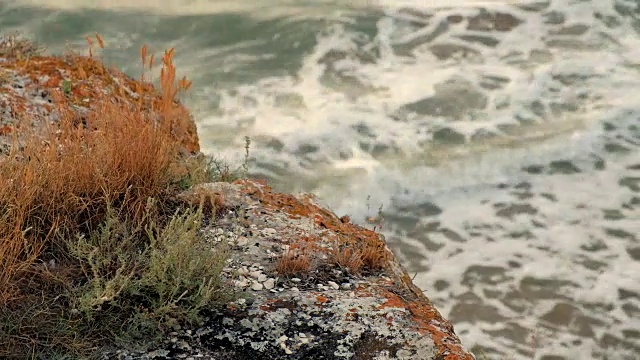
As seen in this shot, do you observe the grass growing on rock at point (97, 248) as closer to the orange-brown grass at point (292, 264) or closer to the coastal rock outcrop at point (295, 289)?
the coastal rock outcrop at point (295, 289)

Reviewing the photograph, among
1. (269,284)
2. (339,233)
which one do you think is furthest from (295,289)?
(339,233)

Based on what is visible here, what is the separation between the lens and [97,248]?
2.58m

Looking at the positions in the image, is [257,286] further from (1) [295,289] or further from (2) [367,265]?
(2) [367,265]

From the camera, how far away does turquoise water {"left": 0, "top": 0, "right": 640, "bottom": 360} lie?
5.95m

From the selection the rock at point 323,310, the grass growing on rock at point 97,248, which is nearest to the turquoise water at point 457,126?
the rock at point 323,310

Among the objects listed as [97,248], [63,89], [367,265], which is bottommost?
[367,265]

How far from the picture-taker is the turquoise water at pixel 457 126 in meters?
5.95

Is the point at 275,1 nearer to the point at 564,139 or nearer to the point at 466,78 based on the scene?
the point at 466,78

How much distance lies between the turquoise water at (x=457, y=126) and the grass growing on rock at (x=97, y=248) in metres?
1.86

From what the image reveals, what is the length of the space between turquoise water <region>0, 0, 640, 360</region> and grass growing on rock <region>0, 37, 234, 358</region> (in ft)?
6.09

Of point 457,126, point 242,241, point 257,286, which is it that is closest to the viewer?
point 257,286

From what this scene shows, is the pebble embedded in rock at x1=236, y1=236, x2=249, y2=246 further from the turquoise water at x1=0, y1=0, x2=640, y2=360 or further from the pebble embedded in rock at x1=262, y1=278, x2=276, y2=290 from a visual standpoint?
the turquoise water at x1=0, y1=0, x2=640, y2=360

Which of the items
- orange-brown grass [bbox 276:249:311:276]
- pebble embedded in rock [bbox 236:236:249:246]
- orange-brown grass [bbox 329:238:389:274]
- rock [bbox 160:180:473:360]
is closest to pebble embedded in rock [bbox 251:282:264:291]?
rock [bbox 160:180:473:360]

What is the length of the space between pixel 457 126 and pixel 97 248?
6.35 metres
